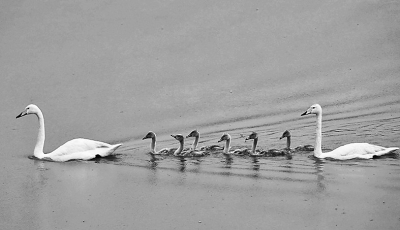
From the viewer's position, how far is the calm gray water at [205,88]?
11.4 meters

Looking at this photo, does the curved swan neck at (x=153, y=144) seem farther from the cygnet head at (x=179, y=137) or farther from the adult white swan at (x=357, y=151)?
the adult white swan at (x=357, y=151)

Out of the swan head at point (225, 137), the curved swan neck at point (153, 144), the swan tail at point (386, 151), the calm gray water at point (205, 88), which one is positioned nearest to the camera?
the calm gray water at point (205, 88)

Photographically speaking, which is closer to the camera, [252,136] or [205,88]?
[252,136]

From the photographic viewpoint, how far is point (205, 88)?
17.8 meters

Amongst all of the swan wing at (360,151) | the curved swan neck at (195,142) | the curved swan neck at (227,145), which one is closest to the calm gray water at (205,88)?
the swan wing at (360,151)

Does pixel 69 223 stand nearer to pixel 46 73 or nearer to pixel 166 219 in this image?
pixel 166 219

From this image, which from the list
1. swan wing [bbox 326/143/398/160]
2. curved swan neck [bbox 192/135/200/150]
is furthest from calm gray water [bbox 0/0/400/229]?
curved swan neck [bbox 192/135/200/150]

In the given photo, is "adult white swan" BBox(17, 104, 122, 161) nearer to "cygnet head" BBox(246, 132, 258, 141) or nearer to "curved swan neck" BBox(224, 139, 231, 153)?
"curved swan neck" BBox(224, 139, 231, 153)

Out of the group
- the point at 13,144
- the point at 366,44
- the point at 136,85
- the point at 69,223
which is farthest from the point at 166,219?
the point at 366,44

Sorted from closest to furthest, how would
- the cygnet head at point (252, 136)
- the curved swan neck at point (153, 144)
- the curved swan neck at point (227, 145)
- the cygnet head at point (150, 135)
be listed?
1. the cygnet head at point (252, 136)
2. the curved swan neck at point (227, 145)
3. the curved swan neck at point (153, 144)
4. the cygnet head at point (150, 135)

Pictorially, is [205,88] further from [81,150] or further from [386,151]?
[386,151]

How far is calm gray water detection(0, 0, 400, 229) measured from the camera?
11438 millimetres

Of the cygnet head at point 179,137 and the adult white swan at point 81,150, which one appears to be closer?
the adult white swan at point 81,150

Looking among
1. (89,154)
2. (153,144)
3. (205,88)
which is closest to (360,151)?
(153,144)
